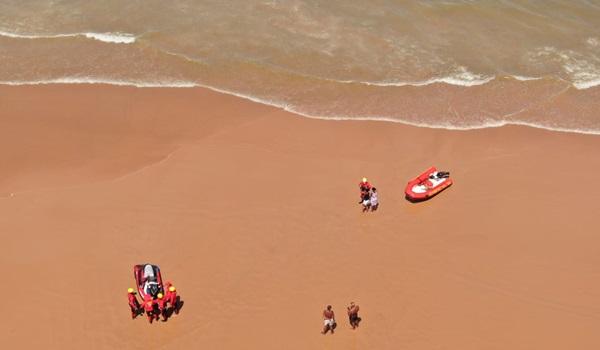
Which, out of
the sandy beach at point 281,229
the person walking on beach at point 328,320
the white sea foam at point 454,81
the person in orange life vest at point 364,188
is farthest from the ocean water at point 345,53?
the person walking on beach at point 328,320

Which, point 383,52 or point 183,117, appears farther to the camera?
point 383,52

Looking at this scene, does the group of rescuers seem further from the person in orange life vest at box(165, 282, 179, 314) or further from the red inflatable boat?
the red inflatable boat

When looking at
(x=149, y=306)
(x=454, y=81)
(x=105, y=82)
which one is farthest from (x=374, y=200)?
(x=105, y=82)

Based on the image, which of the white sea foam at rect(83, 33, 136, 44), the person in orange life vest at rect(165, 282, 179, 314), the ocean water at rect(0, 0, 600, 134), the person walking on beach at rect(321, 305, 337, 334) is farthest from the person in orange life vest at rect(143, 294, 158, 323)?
the white sea foam at rect(83, 33, 136, 44)

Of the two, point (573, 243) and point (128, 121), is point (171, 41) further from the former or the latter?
point (573, 243)

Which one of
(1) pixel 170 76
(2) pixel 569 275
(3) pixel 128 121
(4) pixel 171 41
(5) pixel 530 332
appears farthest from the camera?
(4) pixel 171 41

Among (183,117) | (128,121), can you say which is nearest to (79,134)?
(128,121)
